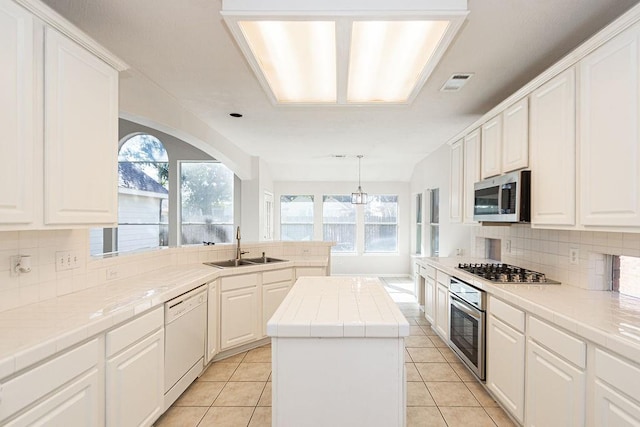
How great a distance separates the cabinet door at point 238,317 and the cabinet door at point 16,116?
1.92m

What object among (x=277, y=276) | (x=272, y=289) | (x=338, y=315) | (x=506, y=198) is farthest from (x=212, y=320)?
(x=506, y=198)

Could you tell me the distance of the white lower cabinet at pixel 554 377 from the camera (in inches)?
61.4

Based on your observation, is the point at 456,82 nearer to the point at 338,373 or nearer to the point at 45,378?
the point at 338,373

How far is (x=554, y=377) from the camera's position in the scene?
5.65 feet

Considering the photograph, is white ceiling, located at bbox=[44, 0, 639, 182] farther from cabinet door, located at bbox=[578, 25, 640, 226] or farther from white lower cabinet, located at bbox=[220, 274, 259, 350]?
white lower cabinet, located at bbox=[220, 274, 259, 350]

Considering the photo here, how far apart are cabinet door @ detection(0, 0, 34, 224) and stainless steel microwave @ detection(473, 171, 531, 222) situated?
118 inches

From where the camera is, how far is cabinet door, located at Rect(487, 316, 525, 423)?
2045 mm

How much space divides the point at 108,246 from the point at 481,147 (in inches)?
253

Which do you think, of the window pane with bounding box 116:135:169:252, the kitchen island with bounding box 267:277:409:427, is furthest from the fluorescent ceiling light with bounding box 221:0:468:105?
the window pane with bounding box 116:135:169:252

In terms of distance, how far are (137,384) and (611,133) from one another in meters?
3.01

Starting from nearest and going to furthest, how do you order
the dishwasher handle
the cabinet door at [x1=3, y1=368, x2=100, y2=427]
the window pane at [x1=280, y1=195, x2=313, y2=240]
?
the cabinet door at [x1=3, y1=368, x2=100, y2=427]
the dishwasher handle
the window pane at [x1=280, y1=195, x2=313, y2=240]

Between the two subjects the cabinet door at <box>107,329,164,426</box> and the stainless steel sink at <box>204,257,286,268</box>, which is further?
the stainless steel sink at <box>204,257,286,268</box>

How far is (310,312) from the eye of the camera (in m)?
1.64

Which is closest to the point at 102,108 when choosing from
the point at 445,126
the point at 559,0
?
the point at 559,0
